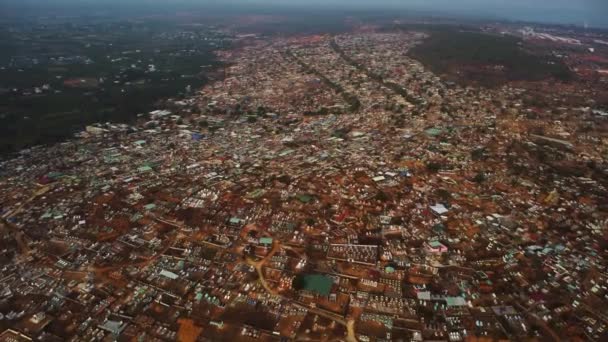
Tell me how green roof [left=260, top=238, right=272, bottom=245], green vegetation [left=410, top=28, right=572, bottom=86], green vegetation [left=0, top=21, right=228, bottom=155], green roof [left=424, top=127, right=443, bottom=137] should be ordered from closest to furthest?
green roof [left=260, top=238, right=272, bottom=245], green roof [left=424, top=127, right=443, bottom=137], green vegetation [left=0, top=21, right=228, bottom=155], green vegetation [left=410, top=28, right=572, bottom=86]

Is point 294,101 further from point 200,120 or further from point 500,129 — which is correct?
point 500,129

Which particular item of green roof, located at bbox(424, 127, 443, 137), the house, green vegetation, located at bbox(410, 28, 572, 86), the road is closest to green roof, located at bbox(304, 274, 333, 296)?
the road

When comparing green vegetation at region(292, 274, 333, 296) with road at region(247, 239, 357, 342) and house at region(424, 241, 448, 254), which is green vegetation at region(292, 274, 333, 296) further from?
house at region(424, 241, 448, 254)

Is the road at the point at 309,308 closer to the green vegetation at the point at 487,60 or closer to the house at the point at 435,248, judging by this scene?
the house at the point at 435,248

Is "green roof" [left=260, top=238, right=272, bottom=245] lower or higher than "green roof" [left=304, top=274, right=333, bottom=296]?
higher

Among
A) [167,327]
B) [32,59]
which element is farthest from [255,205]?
[32,59]

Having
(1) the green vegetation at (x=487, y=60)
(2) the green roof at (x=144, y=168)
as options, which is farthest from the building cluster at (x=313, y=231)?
(1) the green vegetation at (x=487, y=60)

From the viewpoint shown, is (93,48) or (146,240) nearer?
(146,240)
